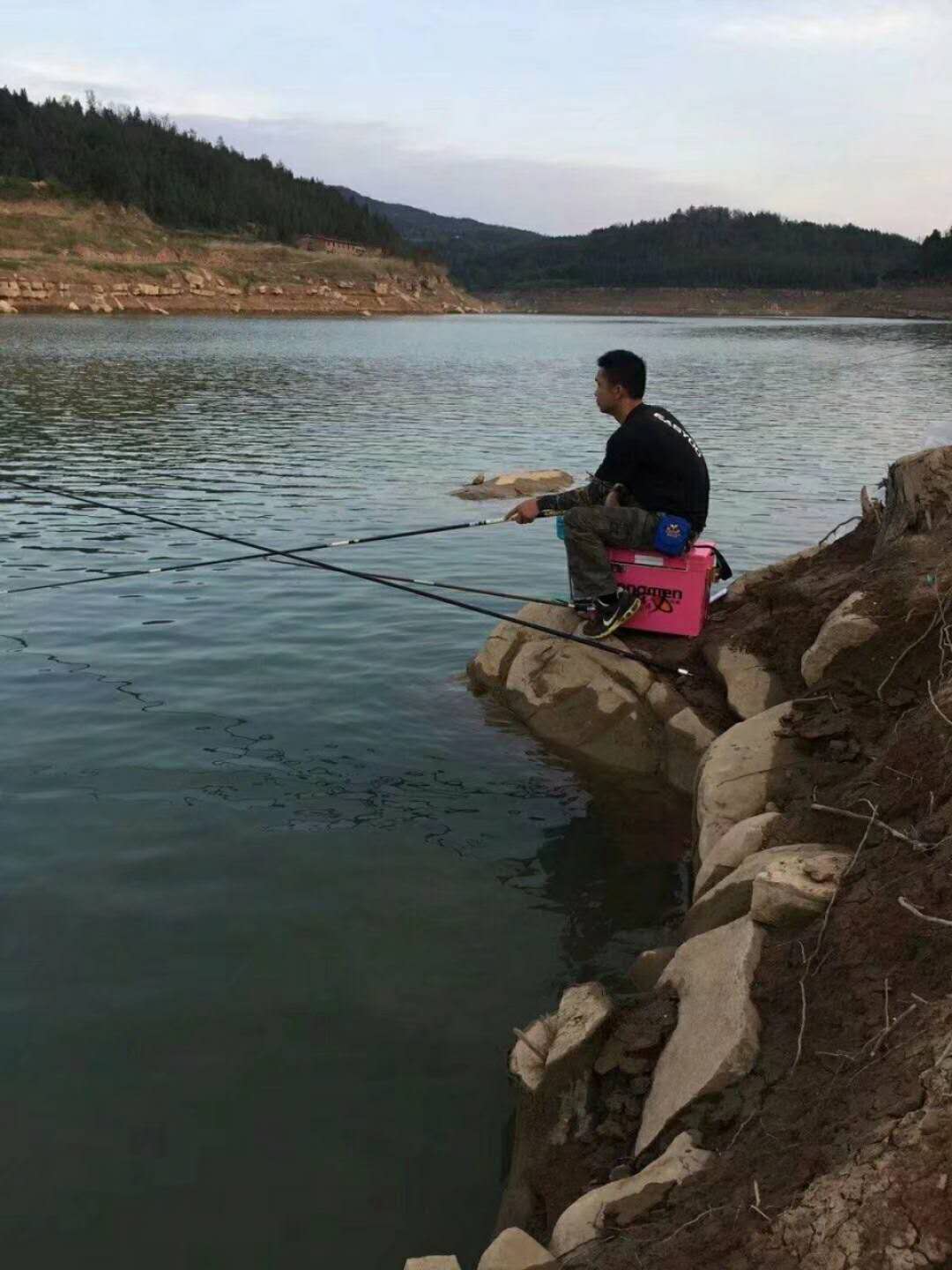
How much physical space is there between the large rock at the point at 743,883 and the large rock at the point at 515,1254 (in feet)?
5.94

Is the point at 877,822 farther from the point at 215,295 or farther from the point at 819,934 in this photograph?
the point at 215,295

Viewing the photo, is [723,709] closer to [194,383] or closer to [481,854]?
[481,854]

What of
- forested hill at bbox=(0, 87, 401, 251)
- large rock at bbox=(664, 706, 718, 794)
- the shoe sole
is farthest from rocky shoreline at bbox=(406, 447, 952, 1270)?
forested hill at bbox=(0, 87, 401, 251)

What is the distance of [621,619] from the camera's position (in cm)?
878

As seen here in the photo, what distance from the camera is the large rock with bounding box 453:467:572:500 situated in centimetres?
1950

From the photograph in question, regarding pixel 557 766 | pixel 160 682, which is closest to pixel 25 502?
pixel 160 682

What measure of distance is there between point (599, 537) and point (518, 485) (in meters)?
11.4

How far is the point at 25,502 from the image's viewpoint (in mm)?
17641

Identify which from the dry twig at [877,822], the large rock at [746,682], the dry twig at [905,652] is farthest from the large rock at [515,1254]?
the large rock at [746,682]

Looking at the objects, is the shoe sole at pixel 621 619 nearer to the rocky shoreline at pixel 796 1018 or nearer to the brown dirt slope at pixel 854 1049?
the rocky shoreline at pixel 796 1018

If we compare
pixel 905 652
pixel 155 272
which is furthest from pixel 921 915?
pixel 155 272

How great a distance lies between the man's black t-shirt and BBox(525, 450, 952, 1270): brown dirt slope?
2411 millimetres

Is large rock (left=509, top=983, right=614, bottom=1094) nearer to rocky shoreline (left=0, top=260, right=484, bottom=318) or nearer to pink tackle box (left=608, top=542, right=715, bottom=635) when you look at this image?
pink tackle box (left=608, top=542, right=715, bottom=635)

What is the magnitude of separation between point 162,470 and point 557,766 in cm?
1489
